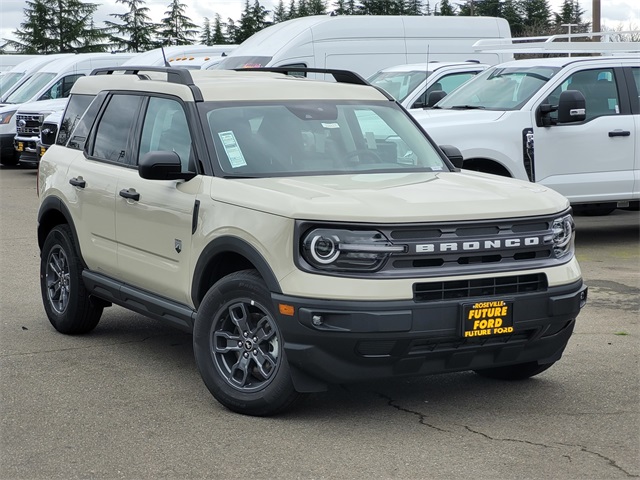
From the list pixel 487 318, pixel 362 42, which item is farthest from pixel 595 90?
pixel 362 42

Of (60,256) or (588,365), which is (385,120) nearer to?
(588,365)

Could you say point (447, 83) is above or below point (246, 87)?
below

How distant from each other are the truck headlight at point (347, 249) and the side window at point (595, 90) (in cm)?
709

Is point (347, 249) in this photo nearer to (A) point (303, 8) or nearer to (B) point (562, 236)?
(B) point (562, 236)

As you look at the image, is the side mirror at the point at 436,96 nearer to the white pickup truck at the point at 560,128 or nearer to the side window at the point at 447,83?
the white pickup truck at the point at 560,128

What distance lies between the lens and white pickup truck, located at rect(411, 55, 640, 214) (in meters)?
11.6

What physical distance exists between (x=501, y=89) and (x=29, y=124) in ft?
37.1

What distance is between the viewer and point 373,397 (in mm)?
6102


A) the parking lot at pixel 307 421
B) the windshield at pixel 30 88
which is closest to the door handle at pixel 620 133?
the parking lot at pixel 307 421

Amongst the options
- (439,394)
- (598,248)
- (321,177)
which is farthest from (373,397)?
(598,248)

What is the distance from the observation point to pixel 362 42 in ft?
62.7

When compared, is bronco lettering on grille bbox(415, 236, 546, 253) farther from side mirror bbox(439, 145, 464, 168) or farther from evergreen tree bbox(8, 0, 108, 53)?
evergreen tree bbox(8, 0, 108, 53)

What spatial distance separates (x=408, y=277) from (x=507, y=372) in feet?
4.69

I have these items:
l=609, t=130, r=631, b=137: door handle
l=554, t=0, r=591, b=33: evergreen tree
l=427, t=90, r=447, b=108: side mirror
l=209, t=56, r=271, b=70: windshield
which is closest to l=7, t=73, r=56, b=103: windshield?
l=209, t=56, r=271, b=70: windshield
